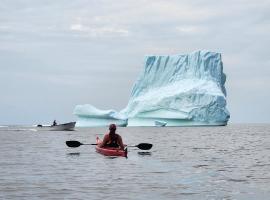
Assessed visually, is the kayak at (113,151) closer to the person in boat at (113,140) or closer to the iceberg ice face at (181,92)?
the person in boat at (113,140)

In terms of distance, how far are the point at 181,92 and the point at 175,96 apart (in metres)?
1.01

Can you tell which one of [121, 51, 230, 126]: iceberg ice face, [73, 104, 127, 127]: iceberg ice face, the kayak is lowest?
the kayak

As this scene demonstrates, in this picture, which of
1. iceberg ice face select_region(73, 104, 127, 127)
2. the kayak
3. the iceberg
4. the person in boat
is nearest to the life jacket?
the person in boat

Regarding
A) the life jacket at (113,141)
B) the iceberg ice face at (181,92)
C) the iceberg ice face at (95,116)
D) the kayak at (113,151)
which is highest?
the iceberg ice face at (181,92)

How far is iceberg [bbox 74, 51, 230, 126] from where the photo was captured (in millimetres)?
71750

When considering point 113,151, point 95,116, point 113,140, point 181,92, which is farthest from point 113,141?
point 95,116

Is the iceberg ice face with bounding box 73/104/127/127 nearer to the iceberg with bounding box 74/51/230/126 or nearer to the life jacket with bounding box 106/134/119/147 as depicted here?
the iceberg with bounding box 74/51/230/126

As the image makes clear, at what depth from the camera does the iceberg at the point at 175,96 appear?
71.8 m

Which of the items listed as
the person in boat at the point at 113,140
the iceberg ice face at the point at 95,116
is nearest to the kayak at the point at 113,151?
the person in boat at the point at 113,140

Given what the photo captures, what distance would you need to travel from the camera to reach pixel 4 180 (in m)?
14.1

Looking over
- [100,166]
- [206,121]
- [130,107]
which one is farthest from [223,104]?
[100,166]

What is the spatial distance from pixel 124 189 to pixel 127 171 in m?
4.38

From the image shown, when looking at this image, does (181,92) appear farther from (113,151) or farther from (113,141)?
(113,151)

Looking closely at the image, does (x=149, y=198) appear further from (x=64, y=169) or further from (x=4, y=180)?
(x=64, y=169)
